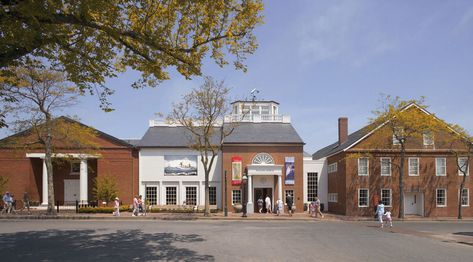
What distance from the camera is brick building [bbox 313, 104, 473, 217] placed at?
3975 centimetres

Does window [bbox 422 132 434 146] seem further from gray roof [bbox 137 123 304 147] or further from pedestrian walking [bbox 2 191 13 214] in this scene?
pedestrian walking [bbox 2 191 13 214]

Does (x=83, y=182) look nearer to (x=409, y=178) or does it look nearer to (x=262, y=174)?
(x=262, y=174)

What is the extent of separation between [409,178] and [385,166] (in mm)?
2249

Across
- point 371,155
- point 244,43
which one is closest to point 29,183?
point 371,155

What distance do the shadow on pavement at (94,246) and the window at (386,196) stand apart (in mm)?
24294

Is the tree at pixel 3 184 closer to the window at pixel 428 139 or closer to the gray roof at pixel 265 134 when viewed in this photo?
the gray roof at pixel 265 134

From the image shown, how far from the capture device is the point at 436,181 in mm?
40500

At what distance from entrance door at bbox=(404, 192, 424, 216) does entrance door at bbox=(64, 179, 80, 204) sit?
28.6 m

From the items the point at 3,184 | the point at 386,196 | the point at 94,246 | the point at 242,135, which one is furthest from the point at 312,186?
the point at 94,246

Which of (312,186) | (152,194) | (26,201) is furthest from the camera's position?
(312,186)

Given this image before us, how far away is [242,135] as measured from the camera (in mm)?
42812

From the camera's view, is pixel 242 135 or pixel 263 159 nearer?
pixel 263 159

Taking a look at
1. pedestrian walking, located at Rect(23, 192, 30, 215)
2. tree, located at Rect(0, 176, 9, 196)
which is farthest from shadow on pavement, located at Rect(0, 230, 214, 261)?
tree, located at Rect(0, 176, 9, 196)

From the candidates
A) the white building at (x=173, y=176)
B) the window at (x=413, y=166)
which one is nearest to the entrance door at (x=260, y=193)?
the white building at (x=173, y=176)
